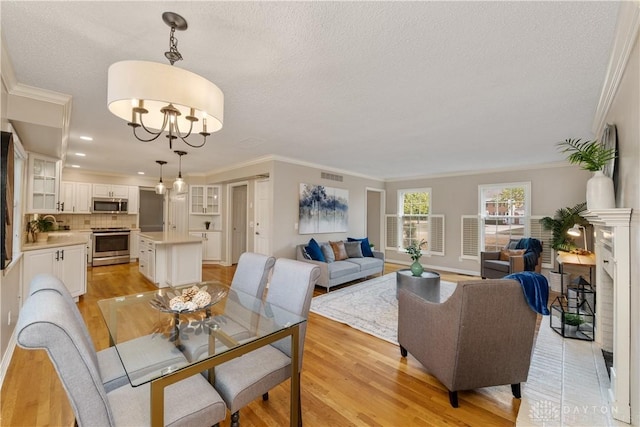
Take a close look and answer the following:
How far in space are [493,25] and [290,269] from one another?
1.98m

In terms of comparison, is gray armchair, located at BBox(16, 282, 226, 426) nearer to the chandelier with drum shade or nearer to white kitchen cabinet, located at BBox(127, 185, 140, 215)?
the chandelier with drum shade

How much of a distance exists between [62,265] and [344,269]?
4.20 meters

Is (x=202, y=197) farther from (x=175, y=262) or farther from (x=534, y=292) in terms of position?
(x=534, y=292)

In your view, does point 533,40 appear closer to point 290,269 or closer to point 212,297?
point 290,269

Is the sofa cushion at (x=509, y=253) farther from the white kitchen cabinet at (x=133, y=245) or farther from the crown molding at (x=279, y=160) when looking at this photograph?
the white kitchen cabinet at (x=133, y=245)

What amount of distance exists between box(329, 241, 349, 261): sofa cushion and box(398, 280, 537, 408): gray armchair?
341 centimetres

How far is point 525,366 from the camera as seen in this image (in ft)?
6.31

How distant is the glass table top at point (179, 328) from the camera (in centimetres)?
132

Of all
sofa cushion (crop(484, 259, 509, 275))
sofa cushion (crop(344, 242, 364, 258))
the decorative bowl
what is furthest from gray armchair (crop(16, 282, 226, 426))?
sofa cushion (crop(484, 259, 509, 275))

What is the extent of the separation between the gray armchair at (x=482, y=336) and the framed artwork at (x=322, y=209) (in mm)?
3619

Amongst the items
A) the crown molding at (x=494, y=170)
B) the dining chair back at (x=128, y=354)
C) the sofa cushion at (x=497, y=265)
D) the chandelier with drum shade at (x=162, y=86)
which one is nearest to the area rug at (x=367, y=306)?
the sofa cushion at (x=497, y=265)

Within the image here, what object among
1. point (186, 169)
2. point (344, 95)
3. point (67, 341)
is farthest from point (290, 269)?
point (186, 169)

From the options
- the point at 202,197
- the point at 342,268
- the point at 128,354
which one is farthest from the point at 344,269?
the point at 202,197

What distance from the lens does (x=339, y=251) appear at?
5.46 m
